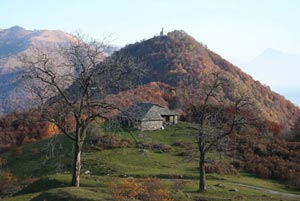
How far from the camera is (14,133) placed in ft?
326

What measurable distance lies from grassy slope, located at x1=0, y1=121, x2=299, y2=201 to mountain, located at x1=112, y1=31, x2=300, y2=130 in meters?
75.7

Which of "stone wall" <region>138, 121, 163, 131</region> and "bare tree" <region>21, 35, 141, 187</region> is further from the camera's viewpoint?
"stone wall" <region>138, 121, 163, 131</region>

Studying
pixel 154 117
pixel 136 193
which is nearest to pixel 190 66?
pixel 154 117

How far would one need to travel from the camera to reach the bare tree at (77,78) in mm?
28047

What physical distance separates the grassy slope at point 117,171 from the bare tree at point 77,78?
8.87ft

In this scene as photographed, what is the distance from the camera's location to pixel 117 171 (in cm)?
4569

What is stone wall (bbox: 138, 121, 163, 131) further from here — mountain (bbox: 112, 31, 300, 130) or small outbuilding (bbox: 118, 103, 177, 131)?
mountain (bbox: 112, 31, 300, 130)

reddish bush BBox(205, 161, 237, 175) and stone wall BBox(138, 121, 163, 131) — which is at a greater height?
stone wall BBox(138, 121, 163, 131)

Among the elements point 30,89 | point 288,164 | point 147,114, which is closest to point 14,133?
point 147,114

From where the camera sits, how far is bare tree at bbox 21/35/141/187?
92.0ft

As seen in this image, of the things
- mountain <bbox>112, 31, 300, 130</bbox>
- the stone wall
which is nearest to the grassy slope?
the stone wall

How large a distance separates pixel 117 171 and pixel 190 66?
117 meters

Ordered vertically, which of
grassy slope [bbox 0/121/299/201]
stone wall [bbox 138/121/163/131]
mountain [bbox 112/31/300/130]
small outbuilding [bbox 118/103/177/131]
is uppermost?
mountain [bbox 112/31/300/130]

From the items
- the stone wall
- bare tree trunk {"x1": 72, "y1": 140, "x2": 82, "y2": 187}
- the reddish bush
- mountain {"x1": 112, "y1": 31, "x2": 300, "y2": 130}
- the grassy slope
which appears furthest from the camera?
mountain {"x1": 112, "y1": 31, "x2": 300, "y2": 130}
